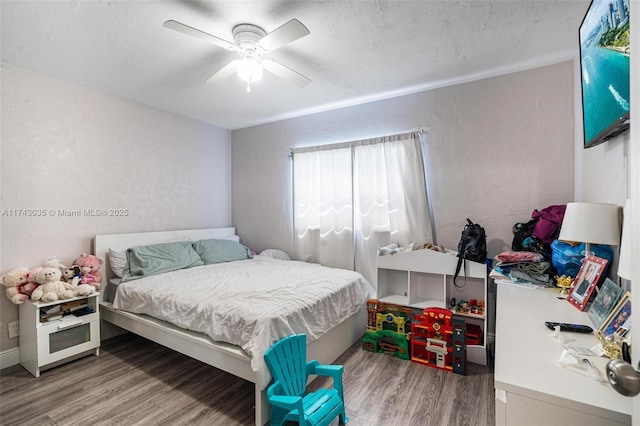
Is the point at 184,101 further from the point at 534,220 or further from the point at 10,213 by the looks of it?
the point at 534,220

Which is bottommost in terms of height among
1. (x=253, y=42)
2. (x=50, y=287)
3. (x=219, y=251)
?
(x=50, y=287)

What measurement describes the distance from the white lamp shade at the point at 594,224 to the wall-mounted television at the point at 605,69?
37 cm

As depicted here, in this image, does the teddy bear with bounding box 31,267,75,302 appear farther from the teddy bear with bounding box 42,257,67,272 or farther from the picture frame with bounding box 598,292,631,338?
the picture frame with bounding box 598,292,631,338

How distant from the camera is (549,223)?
2.25 meters

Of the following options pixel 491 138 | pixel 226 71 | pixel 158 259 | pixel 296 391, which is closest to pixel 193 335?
pixel 296 391

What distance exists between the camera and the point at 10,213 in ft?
8.07

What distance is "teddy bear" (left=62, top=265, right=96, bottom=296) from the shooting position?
2551mm

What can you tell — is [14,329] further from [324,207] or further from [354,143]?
[354,143]

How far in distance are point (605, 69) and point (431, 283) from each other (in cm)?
211

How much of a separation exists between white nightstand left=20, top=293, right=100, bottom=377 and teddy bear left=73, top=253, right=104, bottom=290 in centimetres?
15

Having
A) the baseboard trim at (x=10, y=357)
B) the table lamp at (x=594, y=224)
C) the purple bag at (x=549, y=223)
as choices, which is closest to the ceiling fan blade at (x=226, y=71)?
the table lamp at (x=594, y=224)

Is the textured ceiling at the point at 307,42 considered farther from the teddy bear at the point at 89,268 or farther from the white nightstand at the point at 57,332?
the white nightstand at the point at 57,332

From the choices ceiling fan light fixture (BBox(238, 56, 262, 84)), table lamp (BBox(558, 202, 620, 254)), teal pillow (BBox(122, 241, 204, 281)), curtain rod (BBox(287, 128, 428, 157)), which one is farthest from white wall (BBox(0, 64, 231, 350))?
table lamp (BBox(558, 202, 620, 254))

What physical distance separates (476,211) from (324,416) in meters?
2.17
